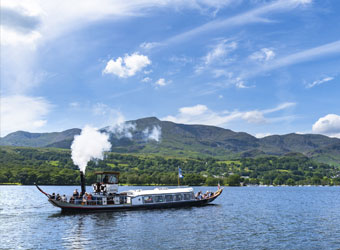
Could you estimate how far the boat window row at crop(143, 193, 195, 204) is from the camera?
96250 mm

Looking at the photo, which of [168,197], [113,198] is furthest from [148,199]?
[113,198]

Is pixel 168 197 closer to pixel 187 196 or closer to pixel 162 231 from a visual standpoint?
pixel 187 196

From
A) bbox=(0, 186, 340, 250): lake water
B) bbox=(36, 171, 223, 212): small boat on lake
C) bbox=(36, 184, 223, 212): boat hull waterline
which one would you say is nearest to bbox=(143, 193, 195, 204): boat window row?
bbox=(36, 171, 223, 212): small boat on lake

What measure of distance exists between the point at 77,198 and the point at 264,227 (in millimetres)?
47664

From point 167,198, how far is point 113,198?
711 inches

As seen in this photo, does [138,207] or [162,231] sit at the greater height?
[138,207]

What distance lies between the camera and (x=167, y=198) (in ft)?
329

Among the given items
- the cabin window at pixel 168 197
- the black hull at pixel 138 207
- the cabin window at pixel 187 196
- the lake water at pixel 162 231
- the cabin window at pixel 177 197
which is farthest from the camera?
the cabin window at pixel 187 196

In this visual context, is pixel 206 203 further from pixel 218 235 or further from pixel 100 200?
pixel 218 235

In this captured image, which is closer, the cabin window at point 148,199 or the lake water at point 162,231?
the lake water at point 162,231

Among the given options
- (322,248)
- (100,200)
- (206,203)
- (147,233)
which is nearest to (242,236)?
(322,248)

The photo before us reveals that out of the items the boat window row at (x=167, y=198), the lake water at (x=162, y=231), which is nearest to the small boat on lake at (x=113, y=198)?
the boat window row at (x=167, y=198)

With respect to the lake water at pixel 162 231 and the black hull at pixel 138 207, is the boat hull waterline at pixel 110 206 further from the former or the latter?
the lake water at pixel 162 231

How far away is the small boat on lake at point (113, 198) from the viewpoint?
85.3 meters
